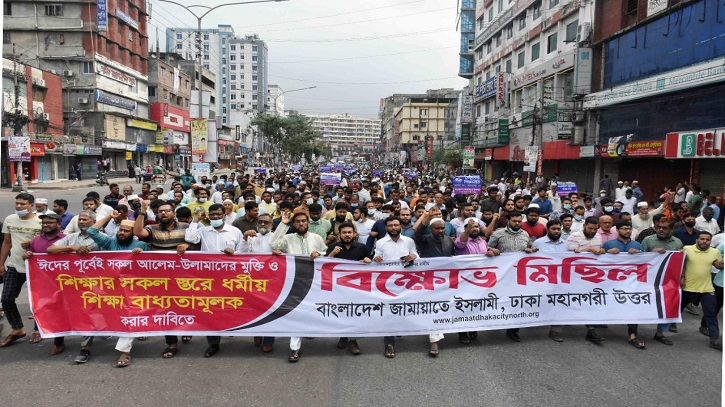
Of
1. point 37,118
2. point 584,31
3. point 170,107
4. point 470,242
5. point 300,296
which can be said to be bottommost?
point 300,296

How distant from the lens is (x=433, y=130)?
329ft

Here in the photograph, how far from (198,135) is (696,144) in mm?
17356

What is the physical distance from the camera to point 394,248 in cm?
595

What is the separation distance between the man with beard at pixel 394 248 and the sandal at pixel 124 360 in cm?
264

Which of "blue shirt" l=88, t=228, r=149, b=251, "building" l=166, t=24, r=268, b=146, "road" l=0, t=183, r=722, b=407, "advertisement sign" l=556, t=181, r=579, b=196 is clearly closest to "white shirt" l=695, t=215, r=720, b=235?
"road" l=0, t=183, r=722, b=407

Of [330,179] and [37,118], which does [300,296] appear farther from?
[37,118]

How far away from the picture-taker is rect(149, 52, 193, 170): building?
180 ft

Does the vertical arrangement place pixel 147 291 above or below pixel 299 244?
below

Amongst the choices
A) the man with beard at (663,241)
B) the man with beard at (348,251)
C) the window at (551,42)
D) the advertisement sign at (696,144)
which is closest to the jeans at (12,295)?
the man with beard at (348,251)

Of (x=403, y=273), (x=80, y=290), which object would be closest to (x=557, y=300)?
(x=403, y=273)

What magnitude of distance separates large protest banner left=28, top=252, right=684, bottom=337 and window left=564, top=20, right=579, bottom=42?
2737 centimetres

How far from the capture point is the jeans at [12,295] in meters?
5.80

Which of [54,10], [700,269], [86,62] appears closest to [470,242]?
[700,269]

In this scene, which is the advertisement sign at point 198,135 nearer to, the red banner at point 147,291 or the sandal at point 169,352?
the red banner at point 147,291
